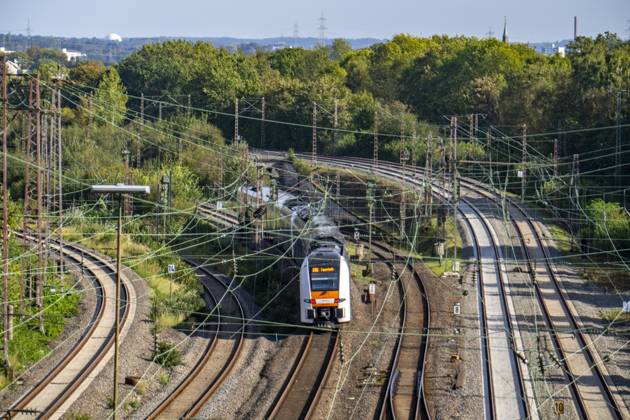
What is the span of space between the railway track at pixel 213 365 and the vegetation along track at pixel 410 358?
397 centimetres

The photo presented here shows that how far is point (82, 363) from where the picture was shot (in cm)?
2347

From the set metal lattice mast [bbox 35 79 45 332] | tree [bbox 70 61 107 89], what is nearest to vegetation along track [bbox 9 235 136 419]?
metal lattice mast [bbox 35 79 45 332]

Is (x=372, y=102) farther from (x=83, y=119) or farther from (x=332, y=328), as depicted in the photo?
(x=332, y=328)

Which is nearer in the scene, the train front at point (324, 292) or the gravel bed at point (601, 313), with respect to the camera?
the gravel bed at point (601, 313)

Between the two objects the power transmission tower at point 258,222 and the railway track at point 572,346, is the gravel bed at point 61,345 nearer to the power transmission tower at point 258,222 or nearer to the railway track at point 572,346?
the power transmission tower at point 258,222

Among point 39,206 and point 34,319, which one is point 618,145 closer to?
point 39,206

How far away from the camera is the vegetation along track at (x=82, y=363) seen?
807 inches

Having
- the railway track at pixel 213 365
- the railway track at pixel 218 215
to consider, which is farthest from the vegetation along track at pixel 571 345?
the railway track at pixel 218 215

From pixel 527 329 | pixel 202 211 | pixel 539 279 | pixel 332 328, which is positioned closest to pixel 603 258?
pixel 539 279

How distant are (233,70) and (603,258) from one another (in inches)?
1883

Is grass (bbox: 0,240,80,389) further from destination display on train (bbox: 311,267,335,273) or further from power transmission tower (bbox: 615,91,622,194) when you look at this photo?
power transmission tower (bbox: 615,91,622,194)

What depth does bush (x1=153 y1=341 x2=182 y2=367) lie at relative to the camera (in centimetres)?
2414

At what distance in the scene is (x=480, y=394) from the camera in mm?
22453

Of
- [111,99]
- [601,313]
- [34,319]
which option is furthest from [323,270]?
[111,99]
